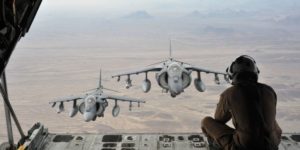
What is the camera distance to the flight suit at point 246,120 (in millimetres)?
4281

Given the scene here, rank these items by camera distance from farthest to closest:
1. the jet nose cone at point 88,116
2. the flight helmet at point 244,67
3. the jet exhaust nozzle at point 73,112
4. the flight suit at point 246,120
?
the jet exhaust nozzle at point 73,112
the jet nose cone at point 88,116
the flight helmet at point 244,67
the flight suit at point 246,120

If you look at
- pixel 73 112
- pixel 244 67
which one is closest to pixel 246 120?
pixel 244 67

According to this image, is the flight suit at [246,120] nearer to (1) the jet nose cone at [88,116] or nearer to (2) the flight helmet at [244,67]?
(2) the flight helmet at [244,67]

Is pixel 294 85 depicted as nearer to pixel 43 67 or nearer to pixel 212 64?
pixel 212 64

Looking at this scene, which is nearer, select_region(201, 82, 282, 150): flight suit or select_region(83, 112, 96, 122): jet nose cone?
select_region(201, 82, 282, 150): flight suit

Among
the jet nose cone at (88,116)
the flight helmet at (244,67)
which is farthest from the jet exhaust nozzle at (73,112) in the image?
the flight helmet at (244,67)

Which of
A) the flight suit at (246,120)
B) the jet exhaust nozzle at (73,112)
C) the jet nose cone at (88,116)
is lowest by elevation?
the jet exhaust nozzle at (73,112)

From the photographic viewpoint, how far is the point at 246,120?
431 cm

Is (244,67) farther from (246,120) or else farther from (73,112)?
(73,112)

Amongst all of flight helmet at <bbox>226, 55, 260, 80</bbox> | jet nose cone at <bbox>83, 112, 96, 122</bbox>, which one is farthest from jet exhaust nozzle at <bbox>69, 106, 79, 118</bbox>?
flight helmet at <bbox>226, 55, 260, 80</bbox>

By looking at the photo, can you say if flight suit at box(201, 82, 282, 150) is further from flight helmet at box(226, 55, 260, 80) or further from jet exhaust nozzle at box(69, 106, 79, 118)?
jet exhaust nozzle at box(69, 106, 79, 118)

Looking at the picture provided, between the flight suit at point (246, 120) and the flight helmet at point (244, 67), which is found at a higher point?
the flight helmet at point (244, 67)

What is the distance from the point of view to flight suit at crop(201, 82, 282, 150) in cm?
428

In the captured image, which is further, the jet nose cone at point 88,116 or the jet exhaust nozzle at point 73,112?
the jet exhaust nozzle at point 73,112
